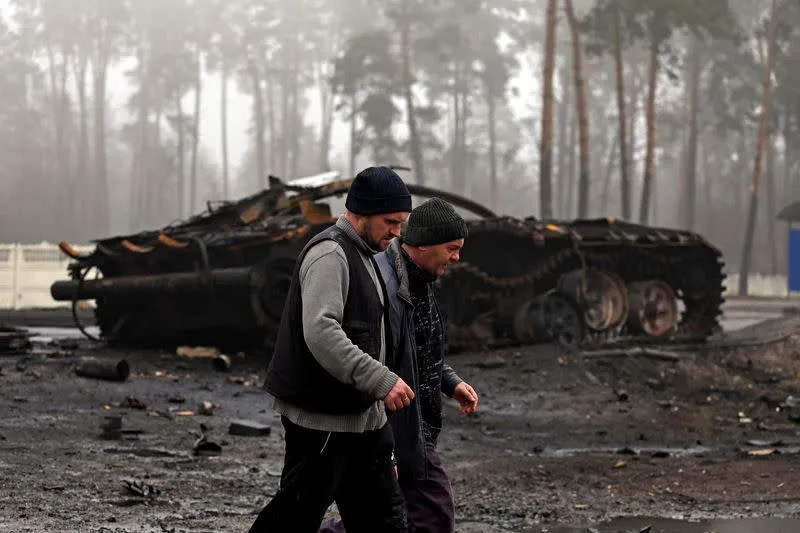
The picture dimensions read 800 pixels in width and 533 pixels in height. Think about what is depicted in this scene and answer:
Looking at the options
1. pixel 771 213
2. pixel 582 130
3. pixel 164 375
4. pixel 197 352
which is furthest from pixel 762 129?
pixel 164 375

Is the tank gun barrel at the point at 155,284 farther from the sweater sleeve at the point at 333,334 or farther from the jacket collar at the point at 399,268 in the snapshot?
the sweater sleeve at the point at 333,334

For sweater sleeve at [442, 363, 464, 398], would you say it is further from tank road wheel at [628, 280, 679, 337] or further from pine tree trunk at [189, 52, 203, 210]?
pine tree trunk at [189, 52, 203, 210]

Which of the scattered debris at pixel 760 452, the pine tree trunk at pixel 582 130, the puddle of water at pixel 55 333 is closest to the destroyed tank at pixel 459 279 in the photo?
the puddle of water at pixel 55 333

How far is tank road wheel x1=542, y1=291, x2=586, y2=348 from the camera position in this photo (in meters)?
19.2

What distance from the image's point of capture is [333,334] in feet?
14.4

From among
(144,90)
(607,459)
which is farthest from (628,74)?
(607,459)

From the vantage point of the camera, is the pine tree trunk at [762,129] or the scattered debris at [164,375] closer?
the scattered debris at [164,375]

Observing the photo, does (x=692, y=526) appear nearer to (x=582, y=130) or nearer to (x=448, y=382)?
(x=448, y=382)

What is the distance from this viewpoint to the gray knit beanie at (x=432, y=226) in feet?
16.7

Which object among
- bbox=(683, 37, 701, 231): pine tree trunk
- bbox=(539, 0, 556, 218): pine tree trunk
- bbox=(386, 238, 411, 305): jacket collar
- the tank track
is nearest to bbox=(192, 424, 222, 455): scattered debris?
bbox=(386, 238, 411, 305): jacket collar

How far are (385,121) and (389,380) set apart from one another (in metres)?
52.1

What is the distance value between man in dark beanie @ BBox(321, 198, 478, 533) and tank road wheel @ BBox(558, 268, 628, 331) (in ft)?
46.3

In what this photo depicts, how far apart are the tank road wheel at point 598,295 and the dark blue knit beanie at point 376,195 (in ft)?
47.8

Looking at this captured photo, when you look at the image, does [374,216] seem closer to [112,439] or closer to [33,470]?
[33,470]
